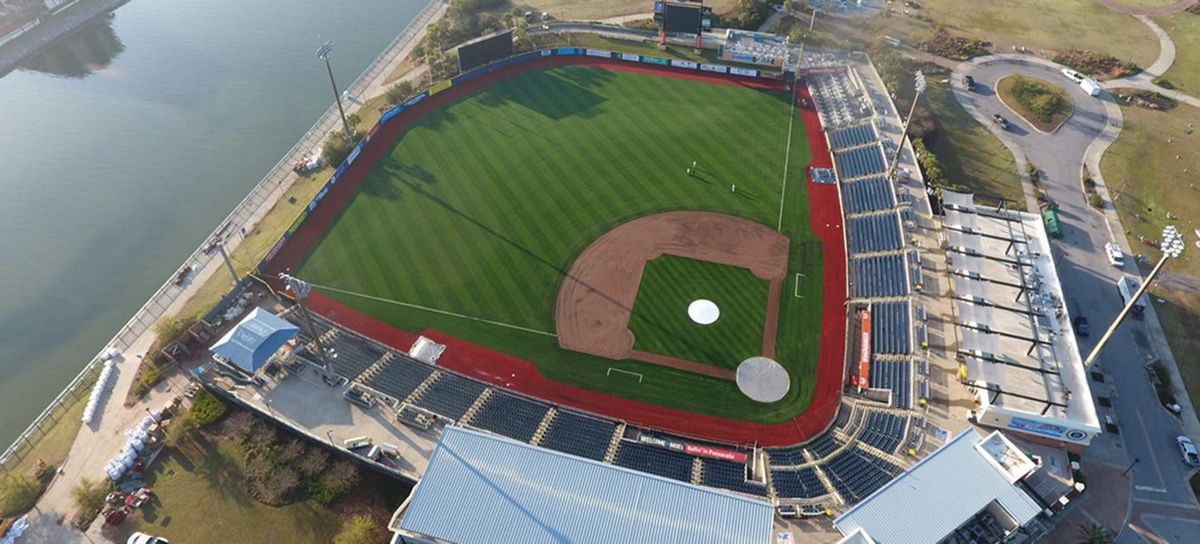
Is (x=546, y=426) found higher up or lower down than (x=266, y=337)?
lower down

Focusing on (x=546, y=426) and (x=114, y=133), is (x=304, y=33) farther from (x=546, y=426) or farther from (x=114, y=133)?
(x=546, y=426)

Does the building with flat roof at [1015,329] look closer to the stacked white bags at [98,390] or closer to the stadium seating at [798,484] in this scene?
the stadium seating at [798,484]

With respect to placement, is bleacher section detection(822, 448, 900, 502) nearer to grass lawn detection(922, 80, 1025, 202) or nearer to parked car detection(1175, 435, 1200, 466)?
parked car detection(1175, 435, 1200, 466)

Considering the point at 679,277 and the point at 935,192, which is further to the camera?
the point at 935,192

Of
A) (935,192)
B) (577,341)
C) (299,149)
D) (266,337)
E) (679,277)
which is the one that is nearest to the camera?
(266,337)

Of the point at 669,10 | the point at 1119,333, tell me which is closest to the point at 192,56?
the point at 669,10

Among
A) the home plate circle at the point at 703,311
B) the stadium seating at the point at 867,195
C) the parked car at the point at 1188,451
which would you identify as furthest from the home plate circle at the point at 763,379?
the parked car at the point at 1188,451

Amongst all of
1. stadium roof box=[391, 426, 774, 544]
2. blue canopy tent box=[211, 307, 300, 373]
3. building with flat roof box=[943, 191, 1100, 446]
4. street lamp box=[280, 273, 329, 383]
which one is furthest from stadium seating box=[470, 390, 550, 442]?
building with flat roof box=[943, 191, 1100, 446]
